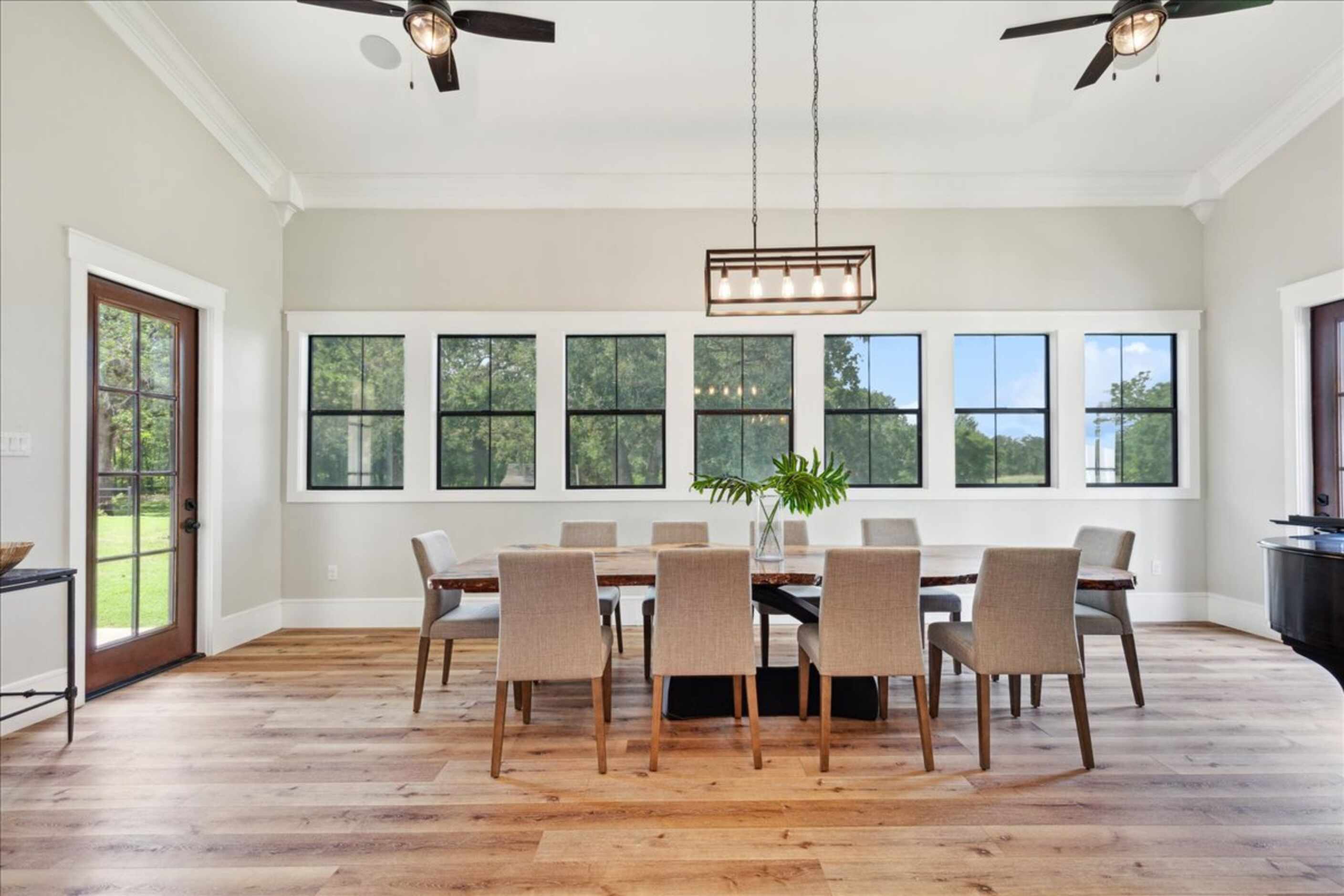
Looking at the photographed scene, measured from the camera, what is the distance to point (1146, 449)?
4945 millimetres

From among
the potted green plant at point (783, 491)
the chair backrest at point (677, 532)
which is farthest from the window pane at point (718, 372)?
the potted green plant at point (783, 491)

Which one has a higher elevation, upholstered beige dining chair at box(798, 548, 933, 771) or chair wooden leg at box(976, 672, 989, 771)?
upholstered beige dining chair at box(798, 548, 933, 771)

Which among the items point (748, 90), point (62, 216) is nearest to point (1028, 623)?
point (748, 90)

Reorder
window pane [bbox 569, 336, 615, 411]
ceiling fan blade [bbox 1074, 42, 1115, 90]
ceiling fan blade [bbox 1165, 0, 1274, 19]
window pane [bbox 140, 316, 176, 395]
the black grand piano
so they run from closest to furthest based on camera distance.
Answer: the black grand piano → ceiling fan blade [bbox 1165, 0, 1274, 19] → ceiling fan blade [bbox 1074, 42, 1115, 90] → window pane [bbox 140, 316, 176, 395] → window pane [bbox 569, 336, 615, 411]

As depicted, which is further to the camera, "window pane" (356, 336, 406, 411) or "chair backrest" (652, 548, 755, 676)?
"window pane" (356, 336, 406, 411)

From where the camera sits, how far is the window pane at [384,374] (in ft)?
16.3

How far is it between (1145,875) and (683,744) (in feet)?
5.17

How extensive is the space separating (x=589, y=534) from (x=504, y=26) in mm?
2705

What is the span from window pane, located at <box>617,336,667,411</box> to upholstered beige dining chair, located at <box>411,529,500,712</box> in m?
2.07

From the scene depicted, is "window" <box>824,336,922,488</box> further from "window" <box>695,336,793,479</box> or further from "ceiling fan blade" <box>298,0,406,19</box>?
"ceiling fan blade" <box>298,0,406,19</box>

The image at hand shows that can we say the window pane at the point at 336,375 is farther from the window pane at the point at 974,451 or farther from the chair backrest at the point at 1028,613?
the window pane at the point at 974,451

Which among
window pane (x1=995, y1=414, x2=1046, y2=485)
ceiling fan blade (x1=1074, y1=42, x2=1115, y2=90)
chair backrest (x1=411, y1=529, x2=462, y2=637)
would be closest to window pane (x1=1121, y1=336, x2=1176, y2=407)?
window pane (x1=995, y1=414, x2=1046, y2=485)

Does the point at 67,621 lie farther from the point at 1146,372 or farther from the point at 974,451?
the point at 1146,372

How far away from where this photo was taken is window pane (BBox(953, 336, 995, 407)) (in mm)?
4969
